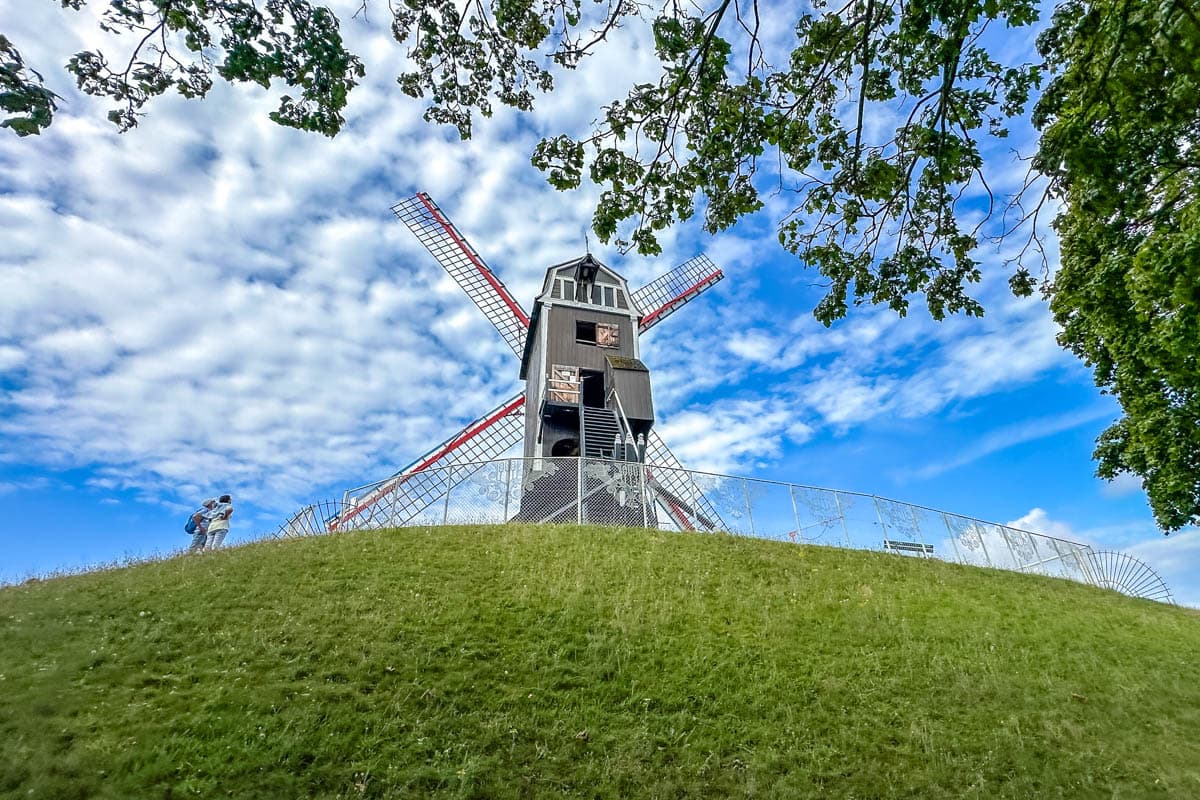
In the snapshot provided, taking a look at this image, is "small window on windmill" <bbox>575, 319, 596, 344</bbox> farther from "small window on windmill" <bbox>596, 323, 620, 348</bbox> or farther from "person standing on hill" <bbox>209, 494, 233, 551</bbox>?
"person standing on hill" <bbox>209, 494, 233, 551</bbox>

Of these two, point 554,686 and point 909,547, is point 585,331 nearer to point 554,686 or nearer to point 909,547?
point 909,547

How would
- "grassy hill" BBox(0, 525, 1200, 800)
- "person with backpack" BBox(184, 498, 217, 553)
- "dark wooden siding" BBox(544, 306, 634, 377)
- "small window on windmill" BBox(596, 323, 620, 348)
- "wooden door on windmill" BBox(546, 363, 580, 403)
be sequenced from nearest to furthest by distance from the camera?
"grassy hill" BBox(0, 525, 1200, 800)
"person with backpack" BBox(184, 498, 217, 553)
"wooden door on windmill" BBox(546, 363, 580, 403)
"dark wooden siding" BBox(544, 306, 634, 377)
"small window on windmill" BBox(596, 323, 620, 348)

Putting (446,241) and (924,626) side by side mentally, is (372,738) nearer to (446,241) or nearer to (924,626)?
(924,626)

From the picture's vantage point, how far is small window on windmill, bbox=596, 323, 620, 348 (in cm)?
2286

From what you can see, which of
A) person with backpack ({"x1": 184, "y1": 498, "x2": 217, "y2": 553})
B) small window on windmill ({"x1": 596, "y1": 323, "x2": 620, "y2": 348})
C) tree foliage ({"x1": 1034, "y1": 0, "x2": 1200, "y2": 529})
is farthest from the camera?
small window on windmill ({"x1": 596, "y1": 323, "x2": 620, "y2": 348})

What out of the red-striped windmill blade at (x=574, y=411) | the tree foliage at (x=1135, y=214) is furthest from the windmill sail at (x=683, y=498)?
the tree foliage at (x=1135, y=214)

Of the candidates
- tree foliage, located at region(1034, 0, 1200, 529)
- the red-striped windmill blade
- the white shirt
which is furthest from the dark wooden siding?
tree foliage, located at region(1034, 0, 1200, 529)

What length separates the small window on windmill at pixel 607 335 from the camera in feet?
75.0

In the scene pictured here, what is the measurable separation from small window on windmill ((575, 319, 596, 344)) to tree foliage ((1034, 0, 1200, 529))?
568 inches

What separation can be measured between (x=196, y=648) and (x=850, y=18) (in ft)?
34.2

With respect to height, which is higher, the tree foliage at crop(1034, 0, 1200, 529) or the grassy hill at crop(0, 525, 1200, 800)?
the tree foliage at crop(1034, 0, 1200, 529)

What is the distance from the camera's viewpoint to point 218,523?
44.5 feet

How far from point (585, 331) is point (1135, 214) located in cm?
1800

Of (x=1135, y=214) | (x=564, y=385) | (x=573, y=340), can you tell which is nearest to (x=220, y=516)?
(x=564, y=385)
